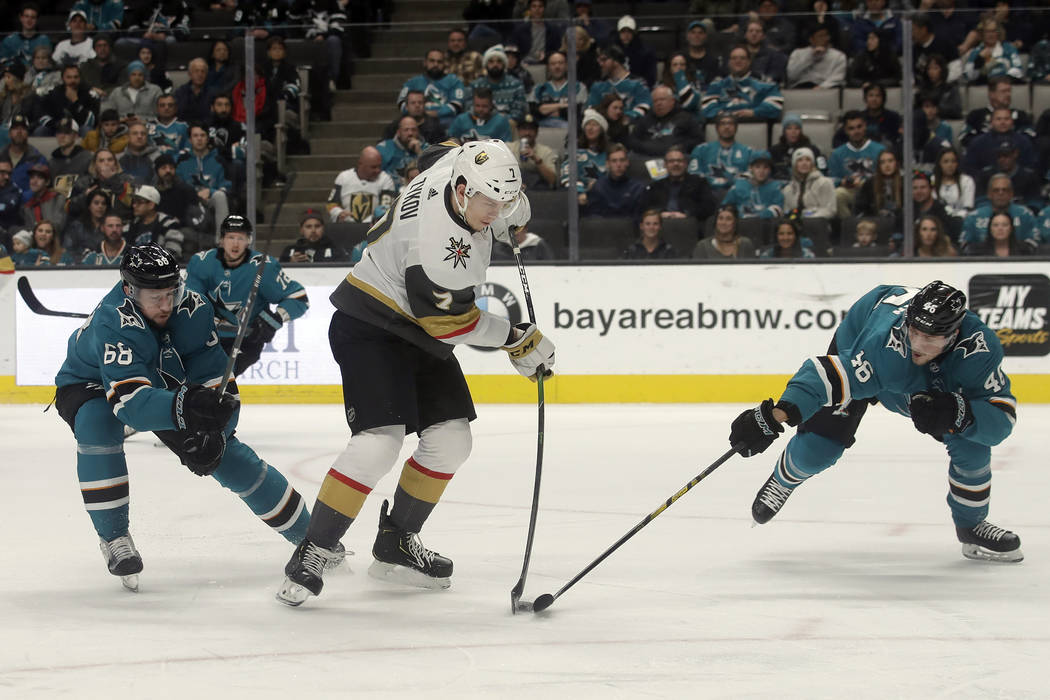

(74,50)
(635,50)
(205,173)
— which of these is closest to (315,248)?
(205,173)

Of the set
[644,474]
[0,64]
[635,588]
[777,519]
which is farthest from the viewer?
[0,64]

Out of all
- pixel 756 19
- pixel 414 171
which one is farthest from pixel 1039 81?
pixel 414 171

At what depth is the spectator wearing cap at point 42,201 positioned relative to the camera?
8688mm

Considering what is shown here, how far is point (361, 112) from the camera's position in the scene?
30.2ft

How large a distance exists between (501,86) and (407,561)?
5.67 meters

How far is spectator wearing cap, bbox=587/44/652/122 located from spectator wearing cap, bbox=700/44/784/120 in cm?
41

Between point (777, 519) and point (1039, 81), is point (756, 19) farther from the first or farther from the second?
point (777, 519)

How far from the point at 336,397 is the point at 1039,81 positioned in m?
4.93

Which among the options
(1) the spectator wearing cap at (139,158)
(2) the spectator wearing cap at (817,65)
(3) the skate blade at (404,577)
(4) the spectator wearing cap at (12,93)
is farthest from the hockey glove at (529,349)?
(4) the spectator wearing cap at (12,93)

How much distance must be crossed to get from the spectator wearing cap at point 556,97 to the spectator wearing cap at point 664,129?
420 millimetres

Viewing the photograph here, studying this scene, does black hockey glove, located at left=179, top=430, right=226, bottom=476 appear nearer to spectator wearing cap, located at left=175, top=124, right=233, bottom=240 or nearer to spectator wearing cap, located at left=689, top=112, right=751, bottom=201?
spectator wearing cap, located at left=175, top=124, right=233, bottom=240

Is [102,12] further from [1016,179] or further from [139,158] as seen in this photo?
[1016,179]

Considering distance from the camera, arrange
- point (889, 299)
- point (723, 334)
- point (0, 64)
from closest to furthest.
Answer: point (889, 299) → point (723, 334) → point (0, 64)

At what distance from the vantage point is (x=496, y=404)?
8.39 m
